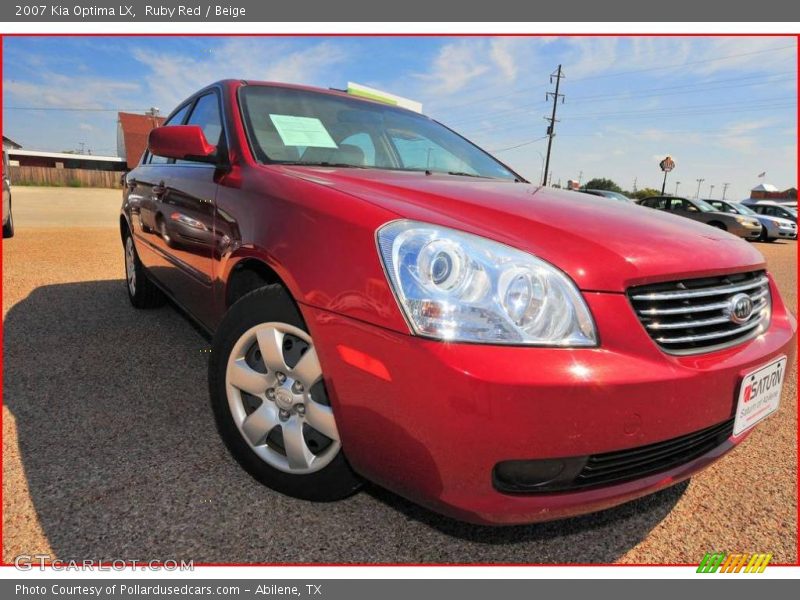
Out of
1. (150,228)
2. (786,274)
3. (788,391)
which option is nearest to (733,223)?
(786,274)

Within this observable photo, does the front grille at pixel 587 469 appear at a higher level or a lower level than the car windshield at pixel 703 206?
lower

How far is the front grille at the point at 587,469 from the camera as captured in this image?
1.32 meters

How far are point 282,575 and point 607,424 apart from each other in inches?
39.3

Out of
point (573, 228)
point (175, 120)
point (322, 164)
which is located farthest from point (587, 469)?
point (175, 120)

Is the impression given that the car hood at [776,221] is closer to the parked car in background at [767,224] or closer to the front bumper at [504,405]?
the parked car in background at [767,224]

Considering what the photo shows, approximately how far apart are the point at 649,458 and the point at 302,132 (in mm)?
1885

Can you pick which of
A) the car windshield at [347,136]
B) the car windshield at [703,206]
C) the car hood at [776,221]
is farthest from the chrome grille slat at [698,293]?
the car hood at [776,221]

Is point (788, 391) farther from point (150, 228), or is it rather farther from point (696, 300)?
point (150, 228)

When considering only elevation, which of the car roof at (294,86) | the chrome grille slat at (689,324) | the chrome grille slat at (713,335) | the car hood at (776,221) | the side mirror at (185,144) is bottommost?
the car hood at (776,221)

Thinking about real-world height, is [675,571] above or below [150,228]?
below

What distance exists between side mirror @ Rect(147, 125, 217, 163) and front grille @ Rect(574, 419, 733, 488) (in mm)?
1918

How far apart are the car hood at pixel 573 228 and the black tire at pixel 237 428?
0.44 meters

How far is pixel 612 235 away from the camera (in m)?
1.55

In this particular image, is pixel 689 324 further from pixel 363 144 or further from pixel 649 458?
pixel 363 144
